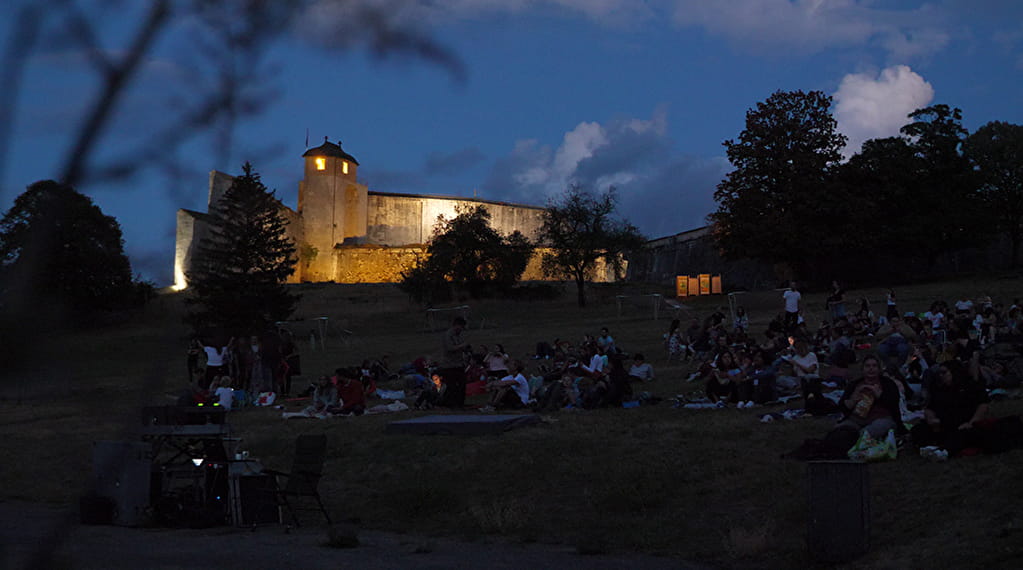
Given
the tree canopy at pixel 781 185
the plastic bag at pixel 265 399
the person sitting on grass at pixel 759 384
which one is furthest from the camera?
the tree canopy at pixel 781 185

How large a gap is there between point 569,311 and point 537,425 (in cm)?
3888

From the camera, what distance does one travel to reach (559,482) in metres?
11.7

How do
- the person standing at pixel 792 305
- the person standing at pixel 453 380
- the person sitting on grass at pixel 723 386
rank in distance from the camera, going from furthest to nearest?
1. the person standing at pixel 792 305
2. the person standing at pixel 453 380
3. the person sitting on grass at pixel 723 386

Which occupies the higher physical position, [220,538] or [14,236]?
[14,236]

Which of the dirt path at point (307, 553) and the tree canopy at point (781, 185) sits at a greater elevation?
the tree canopy at point (781, 185)

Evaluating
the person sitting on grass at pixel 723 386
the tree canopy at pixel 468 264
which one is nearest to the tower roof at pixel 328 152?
the tree canopy at pixel 468 264

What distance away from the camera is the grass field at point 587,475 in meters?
1.75

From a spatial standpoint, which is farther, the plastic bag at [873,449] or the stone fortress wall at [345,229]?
the stone fortress wall at [345,229]

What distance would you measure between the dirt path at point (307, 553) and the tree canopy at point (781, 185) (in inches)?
1731

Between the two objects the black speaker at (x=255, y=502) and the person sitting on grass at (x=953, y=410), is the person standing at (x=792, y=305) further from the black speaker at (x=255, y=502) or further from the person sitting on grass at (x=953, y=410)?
the black speaker at (x=255, y=502)

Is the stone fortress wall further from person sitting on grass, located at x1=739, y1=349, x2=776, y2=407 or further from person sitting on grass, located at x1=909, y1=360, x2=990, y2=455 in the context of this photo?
person sitting on grass, located at x1=909, y1=360, x2=990, y2=455

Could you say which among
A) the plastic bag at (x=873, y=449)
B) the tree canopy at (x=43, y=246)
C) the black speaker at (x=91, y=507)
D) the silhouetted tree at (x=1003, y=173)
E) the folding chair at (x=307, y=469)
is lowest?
the folding chair at (x=307, y=469)

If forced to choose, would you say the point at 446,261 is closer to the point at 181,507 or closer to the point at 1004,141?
the point at 1004,141

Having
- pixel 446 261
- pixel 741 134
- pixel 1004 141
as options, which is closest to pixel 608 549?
pixel 741 134
